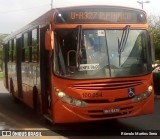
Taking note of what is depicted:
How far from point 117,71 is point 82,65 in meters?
0.90

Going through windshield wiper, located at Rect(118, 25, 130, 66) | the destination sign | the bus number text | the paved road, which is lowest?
the paved road

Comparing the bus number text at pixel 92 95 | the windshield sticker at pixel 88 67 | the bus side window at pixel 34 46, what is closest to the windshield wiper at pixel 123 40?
the windshield sticker at pixel 88 67

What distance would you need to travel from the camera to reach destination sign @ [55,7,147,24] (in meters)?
10.6

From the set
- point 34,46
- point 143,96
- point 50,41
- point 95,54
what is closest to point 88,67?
point 95,54

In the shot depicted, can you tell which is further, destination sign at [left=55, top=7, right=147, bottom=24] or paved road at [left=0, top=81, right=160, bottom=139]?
paved road at [left=0, top=81, right=160, bottom=139]

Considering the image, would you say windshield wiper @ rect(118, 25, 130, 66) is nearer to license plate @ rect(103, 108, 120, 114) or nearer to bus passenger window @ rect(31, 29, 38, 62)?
license plate @ rect(103, 108, 120, 114)

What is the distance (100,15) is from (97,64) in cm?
132

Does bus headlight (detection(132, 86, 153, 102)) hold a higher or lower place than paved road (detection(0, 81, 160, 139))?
higher

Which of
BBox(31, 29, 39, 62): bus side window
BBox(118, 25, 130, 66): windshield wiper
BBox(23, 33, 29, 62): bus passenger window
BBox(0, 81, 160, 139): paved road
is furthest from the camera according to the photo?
BBox(23, 33, 29, 62): bus passenger window

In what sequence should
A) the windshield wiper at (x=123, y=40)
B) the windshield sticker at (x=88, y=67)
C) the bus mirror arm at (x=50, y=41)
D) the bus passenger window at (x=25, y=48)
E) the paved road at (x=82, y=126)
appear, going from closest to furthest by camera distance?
the bus mirror arm at (x=50, y=41)
the windshield sticker at (x=88, y=67)
the windshield wiper at (x=123, y=40)
the paved road at (x=82, y=126)
the bus passenger window at (x=25, y=48)

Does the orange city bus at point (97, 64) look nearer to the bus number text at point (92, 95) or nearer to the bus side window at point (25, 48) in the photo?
the bus number text at point (92, 95)

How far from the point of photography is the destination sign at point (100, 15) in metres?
10.6

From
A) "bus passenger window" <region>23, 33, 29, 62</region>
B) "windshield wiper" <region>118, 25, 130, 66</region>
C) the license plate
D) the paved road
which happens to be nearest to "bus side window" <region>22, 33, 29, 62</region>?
"bus passenger window" <region>23, 33, 29, 62</region>

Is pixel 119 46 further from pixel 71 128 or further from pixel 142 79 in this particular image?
pixel 71 128
